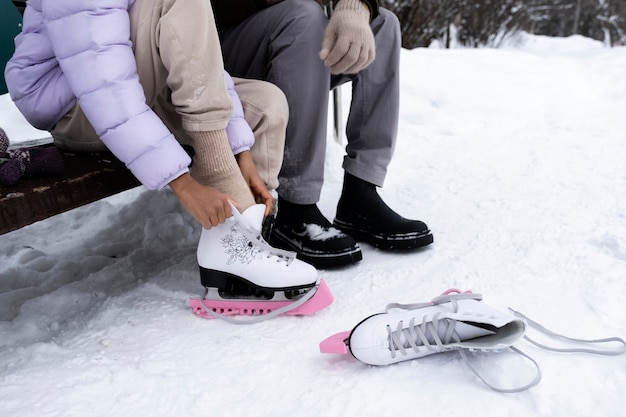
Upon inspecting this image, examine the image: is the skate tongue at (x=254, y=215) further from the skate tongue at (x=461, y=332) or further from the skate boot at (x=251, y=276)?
the skate tongue at (x=461, y=332)

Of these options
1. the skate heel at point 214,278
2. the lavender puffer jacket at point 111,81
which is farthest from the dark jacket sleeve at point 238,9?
the skate heel at point 214,278

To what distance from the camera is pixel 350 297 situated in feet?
3.99

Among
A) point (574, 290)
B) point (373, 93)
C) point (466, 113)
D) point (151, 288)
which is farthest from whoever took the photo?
point (466, 113)

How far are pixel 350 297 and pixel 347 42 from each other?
1.94ft

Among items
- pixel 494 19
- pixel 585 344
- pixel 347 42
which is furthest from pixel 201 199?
pixel 494 19

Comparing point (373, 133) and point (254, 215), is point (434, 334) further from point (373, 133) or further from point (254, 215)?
point (373, 133)

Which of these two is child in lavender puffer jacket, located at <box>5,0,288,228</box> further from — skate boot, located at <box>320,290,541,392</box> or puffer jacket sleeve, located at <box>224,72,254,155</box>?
skate boot, located at <box>320,290,541,392</box>

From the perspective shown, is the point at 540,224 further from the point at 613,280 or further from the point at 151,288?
the point at 151,288

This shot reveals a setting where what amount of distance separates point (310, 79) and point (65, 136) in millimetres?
587

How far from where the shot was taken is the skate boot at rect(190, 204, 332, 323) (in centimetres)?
112

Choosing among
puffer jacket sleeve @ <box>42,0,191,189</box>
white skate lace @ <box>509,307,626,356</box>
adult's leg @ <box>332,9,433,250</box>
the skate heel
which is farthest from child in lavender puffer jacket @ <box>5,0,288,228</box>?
white skate lace @ <box>509,307,626,356</box>

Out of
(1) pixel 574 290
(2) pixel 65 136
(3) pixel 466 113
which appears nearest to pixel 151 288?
(2) pixel 65 136

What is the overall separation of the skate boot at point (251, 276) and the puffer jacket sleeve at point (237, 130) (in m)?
0.13

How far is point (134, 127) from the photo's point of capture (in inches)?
37.8
